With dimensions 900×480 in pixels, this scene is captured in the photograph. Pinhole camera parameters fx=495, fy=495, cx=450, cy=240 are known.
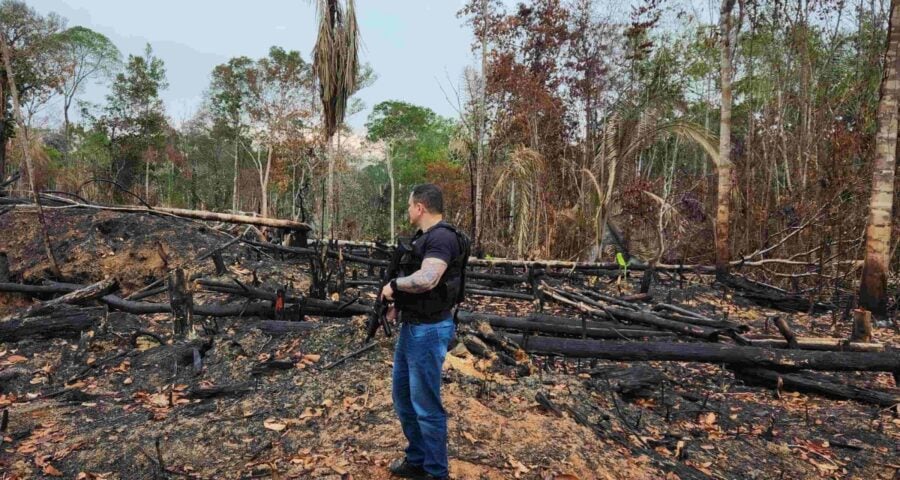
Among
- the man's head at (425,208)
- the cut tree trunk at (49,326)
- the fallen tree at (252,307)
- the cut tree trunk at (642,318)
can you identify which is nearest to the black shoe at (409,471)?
the man's head at (425,208)

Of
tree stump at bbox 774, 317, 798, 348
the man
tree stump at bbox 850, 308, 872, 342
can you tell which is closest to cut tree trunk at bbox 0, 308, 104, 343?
the man

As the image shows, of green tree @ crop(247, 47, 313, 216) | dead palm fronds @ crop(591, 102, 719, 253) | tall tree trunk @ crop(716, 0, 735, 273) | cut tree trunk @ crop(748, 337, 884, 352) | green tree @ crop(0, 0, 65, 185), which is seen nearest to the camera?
cut tree trunk @ crop(748, 337, 884, 352)

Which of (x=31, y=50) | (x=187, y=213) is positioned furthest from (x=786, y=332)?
(x=31, y=50)

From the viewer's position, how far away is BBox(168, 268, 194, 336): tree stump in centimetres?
492

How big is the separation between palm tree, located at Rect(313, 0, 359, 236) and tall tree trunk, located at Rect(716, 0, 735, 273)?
24.7 ft

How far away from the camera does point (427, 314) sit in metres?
2.66

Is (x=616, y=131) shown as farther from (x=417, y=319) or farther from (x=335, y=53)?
(x=417, y=319)

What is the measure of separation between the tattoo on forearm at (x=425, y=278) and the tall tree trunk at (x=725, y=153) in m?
9.22

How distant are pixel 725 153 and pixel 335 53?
7.92 meters

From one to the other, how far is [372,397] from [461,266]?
1588 millimetres

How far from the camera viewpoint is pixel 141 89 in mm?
31375

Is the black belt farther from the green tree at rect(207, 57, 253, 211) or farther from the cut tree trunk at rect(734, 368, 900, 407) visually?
the green tree at rect(207, 57, 253, 211)

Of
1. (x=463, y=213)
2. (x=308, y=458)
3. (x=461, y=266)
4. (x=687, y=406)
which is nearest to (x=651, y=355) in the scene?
(x=687, y=406)

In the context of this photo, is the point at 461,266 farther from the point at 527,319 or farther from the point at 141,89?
the point at 141,89
